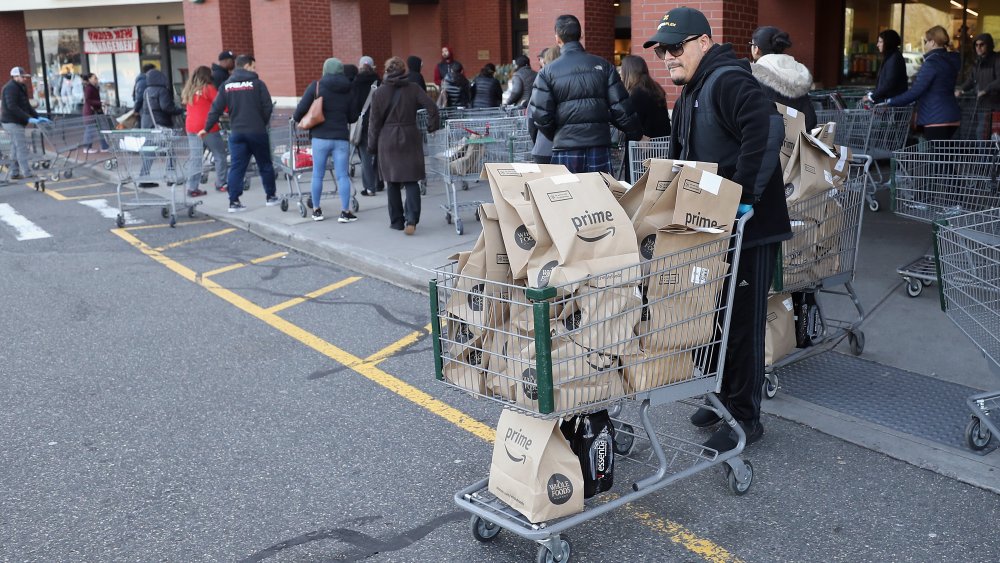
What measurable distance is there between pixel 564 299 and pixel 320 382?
9.76ft

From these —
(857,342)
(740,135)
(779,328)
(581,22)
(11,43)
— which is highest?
(11,43)

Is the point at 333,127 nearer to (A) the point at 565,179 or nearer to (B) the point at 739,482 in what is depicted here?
(A) the point at 565,179

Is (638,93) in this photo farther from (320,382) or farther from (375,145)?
(320,382)

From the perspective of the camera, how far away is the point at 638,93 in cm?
865

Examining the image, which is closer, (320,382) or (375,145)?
(320,382)

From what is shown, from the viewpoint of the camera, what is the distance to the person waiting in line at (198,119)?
13.2 m

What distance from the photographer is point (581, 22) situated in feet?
43.2

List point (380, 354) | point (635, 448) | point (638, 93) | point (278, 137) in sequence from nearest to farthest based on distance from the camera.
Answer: point (635, 448), point (380, 354), point (638, 93), point (278, 137)

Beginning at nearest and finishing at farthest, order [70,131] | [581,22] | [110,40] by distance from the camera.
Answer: [581,22], [70,131], [110,40]

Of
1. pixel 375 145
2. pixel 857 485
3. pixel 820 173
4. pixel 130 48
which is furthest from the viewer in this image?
pixel 130 48

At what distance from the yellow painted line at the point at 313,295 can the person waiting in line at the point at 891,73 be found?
6742mm

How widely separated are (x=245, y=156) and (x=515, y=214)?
369 inches

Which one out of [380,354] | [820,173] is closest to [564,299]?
[820,173]

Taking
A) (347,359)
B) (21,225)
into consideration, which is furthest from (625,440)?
(21,225)
